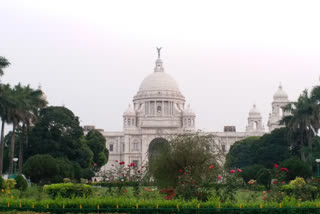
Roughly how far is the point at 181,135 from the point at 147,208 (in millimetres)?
8005

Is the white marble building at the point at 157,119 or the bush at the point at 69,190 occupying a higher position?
the white marble building at the point at 157,119

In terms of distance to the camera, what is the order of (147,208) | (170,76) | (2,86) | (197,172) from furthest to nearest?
1. (170,76)
2. (2,86)
3. (197,172)
4. (147,208)

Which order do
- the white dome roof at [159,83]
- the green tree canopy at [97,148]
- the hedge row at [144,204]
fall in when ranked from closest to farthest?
the hedge row at [144,204] → the green tree canopy at [97,148] → the white dome roof at [159,83]


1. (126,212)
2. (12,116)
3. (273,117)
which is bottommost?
(126,212)

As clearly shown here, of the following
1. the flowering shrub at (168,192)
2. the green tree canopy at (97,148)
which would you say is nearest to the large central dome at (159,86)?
the green tree canopy at (97,148)

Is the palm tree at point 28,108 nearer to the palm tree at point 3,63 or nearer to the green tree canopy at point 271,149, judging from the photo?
the palm tree at point 3,63

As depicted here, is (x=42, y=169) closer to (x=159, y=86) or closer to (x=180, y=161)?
(x=180, y=161)

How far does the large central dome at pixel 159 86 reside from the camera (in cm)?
11988

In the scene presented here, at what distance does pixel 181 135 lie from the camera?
2572 cm

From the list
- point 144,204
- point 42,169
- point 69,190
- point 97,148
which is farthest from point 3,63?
point 97,148

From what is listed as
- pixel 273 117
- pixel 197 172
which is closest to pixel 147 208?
pixel 197 172

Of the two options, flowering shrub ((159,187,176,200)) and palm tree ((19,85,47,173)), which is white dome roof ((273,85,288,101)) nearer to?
palm tree ((19,85,47,173))

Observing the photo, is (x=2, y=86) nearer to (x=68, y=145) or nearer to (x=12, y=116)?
(x=12, y=116)

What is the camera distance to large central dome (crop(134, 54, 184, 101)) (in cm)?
11988
